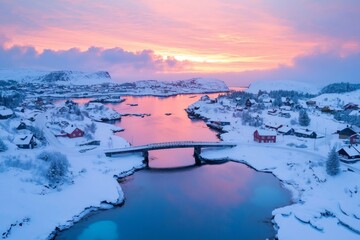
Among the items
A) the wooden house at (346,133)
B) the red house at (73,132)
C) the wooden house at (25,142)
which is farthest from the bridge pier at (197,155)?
the wooden house at (346,133)

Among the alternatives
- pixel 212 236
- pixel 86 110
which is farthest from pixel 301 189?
pixel 86 110

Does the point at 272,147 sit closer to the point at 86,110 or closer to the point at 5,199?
the point at 5,199

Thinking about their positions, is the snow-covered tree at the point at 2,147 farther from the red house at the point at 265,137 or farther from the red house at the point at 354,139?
the red house at the point at 354,139

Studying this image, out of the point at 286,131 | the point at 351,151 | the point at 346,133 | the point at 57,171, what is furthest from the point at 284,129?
the point at 57,171

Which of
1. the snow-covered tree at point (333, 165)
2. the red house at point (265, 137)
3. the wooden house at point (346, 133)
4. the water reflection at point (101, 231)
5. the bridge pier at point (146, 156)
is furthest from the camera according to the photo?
the red house at point (265, 137)

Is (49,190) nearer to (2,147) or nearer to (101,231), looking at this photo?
(101,231)
